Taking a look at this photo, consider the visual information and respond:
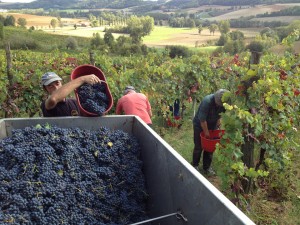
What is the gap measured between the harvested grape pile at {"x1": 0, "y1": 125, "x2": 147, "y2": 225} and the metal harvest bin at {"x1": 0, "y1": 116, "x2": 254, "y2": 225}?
9 cm

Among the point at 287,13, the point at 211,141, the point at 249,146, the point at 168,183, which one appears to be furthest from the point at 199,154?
the point at 287,13

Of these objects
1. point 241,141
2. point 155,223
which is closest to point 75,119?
point 155,223

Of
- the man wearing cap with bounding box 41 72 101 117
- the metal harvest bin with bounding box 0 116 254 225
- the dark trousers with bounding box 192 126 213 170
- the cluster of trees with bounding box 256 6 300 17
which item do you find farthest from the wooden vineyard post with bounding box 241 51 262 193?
the cluster of trees with bounding box 256 6 300 17

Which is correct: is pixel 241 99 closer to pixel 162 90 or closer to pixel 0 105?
pixel 0 105

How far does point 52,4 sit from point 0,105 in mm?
154307

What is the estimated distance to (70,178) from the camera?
1.59 meters

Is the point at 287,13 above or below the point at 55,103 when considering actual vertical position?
above

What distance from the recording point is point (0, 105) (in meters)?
5.16

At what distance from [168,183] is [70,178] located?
544 millimetres

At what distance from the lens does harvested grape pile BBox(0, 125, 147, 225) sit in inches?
55.4

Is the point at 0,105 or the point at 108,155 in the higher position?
the point at 108,155

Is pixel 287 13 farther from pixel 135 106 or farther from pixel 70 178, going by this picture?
pixel 70 178

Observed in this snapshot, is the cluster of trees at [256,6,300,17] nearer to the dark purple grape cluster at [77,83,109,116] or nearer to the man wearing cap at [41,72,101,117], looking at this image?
the man wearing cap at [41,72,101,117]

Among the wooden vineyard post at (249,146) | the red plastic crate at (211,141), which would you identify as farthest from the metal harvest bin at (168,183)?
the red plastic crate at (211,141)
